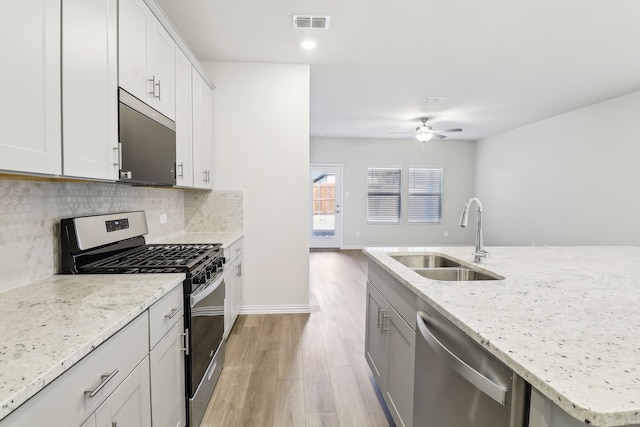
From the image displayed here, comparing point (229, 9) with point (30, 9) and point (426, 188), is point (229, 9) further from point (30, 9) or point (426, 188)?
point (426, 188)

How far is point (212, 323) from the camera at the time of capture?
199cm

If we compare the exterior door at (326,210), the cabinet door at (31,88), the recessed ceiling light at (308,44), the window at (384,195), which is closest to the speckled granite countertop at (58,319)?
the cabinet door at (31,88)

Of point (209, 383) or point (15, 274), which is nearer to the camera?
point (15, 274)

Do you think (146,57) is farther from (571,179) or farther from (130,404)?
(571,179)

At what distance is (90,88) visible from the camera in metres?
1.33

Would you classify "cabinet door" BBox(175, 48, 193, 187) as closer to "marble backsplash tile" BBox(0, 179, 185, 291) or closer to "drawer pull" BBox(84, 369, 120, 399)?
"marble backsplash tile" BBox(0, 179, 185, 291)

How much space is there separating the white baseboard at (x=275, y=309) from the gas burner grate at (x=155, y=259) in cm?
136

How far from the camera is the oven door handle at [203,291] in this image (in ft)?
5.45

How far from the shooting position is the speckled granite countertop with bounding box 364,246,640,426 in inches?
25.2

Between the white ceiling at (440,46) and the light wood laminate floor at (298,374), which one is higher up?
the white ceiling at (440,46)

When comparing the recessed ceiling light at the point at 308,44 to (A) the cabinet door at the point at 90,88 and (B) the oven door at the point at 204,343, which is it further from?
(B) the oven door at the point at 204,343

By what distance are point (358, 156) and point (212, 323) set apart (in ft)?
20.9

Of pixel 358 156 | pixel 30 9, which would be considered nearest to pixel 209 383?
pixel 30 9

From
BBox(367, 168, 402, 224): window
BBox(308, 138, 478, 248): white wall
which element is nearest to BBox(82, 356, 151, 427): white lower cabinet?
BBox(308, 138, 478, 248): white wall
